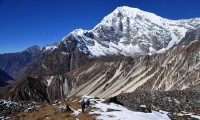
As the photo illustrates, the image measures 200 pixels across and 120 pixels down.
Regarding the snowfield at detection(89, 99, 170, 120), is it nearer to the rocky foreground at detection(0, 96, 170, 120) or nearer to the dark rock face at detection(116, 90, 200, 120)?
the rocky foreground at detection(0, 96, 170, 120)

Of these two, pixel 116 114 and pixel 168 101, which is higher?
pixel 168 101

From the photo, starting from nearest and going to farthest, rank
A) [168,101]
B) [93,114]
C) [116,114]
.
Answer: [93,114]
[116,114]
[168,101]

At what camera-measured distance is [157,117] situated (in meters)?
51.7

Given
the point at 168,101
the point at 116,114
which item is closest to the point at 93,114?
the point at 116,114

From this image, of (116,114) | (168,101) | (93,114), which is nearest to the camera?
(93,114)

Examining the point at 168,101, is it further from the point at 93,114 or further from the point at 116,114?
the point at 93,114

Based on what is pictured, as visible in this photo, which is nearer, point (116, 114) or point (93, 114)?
point (93, 114)

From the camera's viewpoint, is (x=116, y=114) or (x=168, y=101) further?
(x=168, y=101)

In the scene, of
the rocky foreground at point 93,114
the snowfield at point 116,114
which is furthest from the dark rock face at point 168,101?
the rocky foreground at point 93,114

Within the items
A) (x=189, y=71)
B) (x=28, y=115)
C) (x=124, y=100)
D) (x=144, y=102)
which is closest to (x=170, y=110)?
(x=144, y=102)

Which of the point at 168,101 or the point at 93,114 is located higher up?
the point at 168,101

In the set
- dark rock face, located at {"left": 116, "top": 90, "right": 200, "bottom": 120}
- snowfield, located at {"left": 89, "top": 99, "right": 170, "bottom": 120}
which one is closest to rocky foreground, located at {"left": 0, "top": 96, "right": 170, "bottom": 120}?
snowfield, located at {"left": 89, "top": 99, "right": 170, "bottom": 120}

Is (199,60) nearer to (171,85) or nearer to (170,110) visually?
Result: (171,85)

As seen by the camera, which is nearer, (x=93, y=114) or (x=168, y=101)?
(x=93, y=114)
